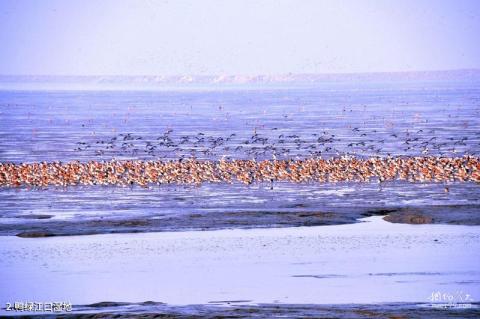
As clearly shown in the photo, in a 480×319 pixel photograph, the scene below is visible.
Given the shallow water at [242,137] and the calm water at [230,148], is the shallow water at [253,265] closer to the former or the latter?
the calm water at [230,148]

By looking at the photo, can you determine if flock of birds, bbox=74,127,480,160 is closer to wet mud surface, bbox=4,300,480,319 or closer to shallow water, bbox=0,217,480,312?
shallow water, bbox=0,217,480,312

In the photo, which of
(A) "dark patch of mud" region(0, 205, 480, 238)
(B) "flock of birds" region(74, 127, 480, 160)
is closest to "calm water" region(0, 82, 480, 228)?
(B) "flock of birds" region(74, 127, 480, 160)

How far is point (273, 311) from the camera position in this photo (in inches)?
666

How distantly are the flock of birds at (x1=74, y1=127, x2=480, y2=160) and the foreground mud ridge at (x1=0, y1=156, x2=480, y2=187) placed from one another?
8082 millimetres

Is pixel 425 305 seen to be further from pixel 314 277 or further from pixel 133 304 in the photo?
pixel 133 304

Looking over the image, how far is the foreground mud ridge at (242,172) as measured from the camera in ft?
121

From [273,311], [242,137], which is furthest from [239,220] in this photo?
[242,137]

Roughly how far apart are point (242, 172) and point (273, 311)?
71.1ft

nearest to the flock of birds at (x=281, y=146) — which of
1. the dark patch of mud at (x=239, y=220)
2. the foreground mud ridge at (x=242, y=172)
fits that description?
the foreground mud ridge at (x=242, y=172)

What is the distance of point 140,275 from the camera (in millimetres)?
20906

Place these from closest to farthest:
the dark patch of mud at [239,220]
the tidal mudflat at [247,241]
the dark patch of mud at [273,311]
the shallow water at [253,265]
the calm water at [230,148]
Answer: the dark patch of mud at [273,311]
the tidal mudflat at [247,241]
the shallow water at [253,265]
the dark patch of mud at [239,220]
the calm water at [230,148]

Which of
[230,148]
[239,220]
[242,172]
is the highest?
[230,148]

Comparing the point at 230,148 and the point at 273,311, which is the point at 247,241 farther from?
the point at 230,148

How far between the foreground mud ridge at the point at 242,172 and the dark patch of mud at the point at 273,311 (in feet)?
63.2
